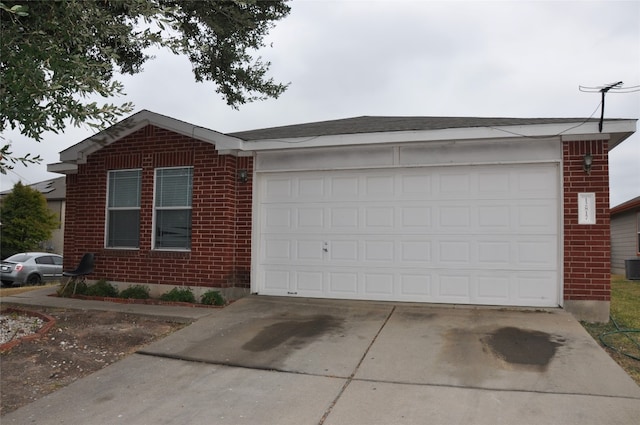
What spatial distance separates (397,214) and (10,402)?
19.5ft

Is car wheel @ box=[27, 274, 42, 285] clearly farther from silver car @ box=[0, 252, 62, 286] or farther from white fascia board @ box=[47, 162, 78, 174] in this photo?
white fascia board @ box=[47, 162, 78, 174]

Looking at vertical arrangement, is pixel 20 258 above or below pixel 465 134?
below

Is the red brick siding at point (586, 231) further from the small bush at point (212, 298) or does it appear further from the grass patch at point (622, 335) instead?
the small bush at point (212, 298)

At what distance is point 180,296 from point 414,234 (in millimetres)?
4368

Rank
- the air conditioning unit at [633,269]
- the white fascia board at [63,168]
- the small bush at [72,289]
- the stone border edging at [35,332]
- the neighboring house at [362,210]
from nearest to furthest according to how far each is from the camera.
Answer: the stone border edging at [35,332]
the neighboring house at [362,210]
the air conditioning unit at [633,269]
the small bush at [72,289]
the white fascia board at [63,168]

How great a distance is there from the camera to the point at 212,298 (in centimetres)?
851

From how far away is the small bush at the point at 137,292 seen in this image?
9.01 m

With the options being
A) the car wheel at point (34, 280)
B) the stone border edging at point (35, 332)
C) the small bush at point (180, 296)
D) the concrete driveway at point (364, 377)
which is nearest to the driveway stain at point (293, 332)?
the concrete driveway at point (364, 377)

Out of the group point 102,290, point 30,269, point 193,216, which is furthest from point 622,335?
point 30,269

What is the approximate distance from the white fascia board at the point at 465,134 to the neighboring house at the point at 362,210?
0.06 ft

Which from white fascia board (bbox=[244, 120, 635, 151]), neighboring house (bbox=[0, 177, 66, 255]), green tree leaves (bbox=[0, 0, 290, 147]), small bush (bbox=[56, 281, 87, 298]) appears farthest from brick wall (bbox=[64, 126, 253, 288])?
neighboring house (bbox=[0, 177, 66, 255])

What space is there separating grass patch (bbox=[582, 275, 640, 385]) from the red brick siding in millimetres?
491

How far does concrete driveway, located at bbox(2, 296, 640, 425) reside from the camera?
4215 mm

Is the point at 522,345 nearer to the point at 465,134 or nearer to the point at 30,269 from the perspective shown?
the point at 465,134
